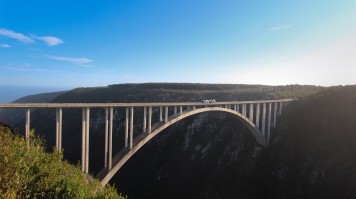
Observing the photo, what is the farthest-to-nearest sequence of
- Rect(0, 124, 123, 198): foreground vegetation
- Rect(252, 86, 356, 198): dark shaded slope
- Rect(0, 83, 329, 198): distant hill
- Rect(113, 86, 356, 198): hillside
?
Rect(0, 83, 329, 198): distant hill < Rect(113, 86, 356, 198): hillside < Rect(252, 86, 356, 198): dark shaded slope < Rect(0, 124, 123, 198): foreground vegetation

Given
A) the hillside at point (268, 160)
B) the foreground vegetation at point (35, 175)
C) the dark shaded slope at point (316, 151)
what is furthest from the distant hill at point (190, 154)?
the foreground vegetation at point (35, 175)

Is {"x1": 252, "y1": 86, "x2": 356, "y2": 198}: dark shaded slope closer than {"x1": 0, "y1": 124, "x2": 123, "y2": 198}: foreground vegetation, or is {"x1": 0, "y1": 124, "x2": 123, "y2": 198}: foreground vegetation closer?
{"x1": 0, "y1": 124, "x2": 123, "y2": 198}: foreground vegetation

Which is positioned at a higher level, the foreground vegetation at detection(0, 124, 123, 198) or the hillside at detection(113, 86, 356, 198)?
the foreground vegetation at detection(0, 124, 123, 198)

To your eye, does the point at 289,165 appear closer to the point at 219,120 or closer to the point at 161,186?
the point at 219,120

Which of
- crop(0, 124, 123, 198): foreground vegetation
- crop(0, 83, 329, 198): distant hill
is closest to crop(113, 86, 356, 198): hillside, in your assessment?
crop(0, 83, 329, 198): distant hill

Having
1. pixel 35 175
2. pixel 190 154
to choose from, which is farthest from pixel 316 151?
pixel 35 175

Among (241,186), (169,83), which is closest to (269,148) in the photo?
(241,186)

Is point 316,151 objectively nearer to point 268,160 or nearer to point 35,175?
point 268,160

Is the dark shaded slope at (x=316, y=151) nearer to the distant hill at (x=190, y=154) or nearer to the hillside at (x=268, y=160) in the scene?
the hillside at (x=268, y=160)

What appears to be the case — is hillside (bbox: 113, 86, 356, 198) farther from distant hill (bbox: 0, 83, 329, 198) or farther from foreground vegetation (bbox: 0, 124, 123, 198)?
foreground vegetation (bbox: 0, 124, 123, 198)
